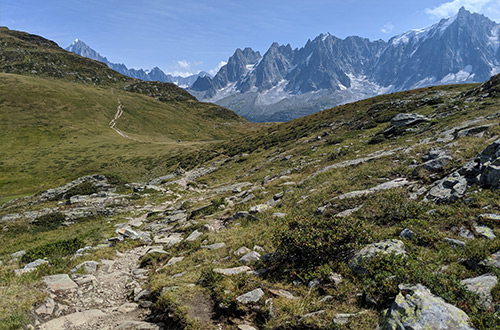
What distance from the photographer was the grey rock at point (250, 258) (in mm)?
10820

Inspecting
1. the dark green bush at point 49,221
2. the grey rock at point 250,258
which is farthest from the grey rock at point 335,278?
the dark green bush at point 49,221

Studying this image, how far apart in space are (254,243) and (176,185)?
30739mm

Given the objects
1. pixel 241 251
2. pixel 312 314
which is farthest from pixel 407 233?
pixel 241 251

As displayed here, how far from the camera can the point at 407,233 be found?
956cm

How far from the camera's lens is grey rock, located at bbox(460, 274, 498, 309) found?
5754 millimetres

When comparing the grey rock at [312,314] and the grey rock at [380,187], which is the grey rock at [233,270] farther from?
the grey rock at [380,187]

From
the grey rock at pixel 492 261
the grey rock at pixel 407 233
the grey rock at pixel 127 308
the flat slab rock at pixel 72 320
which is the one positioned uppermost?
the grey rock at pixel 492 261

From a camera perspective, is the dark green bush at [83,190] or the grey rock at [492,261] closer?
the grey rock at [492,261]

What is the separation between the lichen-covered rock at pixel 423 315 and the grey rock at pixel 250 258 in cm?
588

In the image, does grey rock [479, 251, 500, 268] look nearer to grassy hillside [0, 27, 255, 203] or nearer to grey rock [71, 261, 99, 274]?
grey rock [71, 261, 99, 274]

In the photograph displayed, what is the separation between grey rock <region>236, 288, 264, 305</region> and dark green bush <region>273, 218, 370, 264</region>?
2166 mm

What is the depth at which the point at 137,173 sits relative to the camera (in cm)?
5916

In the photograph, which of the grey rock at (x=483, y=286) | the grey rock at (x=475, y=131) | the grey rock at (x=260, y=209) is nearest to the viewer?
the grey rock at (x=483, y=286)

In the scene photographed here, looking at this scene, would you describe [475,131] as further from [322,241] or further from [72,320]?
[72,320]
